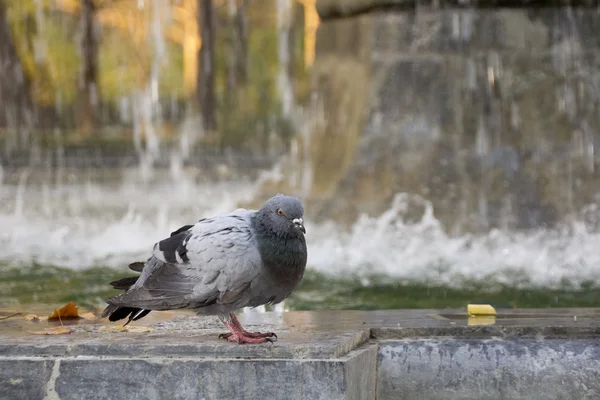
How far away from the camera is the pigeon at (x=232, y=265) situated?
3.03 m

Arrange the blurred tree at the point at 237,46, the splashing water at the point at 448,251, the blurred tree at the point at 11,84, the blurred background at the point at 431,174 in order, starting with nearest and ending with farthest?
the blurred background at the point at 431,174 → the splashing water at the point at 448,251 → the blurred tree at the point at 11,84 → the blurred tree at the point at 237,46

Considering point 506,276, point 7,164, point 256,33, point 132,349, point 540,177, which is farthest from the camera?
point 256,33

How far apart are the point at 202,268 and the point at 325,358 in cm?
52

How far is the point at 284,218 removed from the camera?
3.05m

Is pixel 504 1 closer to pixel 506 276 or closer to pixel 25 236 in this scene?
pixel 506 276

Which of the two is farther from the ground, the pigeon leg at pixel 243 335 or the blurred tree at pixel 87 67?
the blurred tree at pixel 87 67

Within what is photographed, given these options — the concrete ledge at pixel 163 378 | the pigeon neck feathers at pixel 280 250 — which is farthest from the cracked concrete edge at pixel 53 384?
the pigeon neck feathers at pixel 280 250

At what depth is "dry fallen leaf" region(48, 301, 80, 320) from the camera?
3668 mm

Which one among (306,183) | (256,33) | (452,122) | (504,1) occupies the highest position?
(256,33)

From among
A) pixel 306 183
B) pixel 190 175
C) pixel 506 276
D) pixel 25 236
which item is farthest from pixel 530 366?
pixel 190 175

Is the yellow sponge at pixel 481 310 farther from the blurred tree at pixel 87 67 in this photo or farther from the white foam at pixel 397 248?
the blurred tree at pixel 87 67

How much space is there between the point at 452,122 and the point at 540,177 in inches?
30.7

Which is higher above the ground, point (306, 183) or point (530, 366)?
point (306, 183)

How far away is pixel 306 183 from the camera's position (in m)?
7.81
